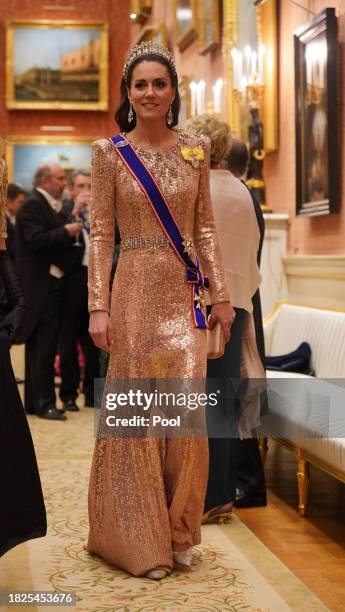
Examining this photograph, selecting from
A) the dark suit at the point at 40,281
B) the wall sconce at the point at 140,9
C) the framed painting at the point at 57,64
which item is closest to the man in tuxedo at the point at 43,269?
the dark suit at the point at 40,281

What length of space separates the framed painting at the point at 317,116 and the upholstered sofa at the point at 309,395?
80 centimetres

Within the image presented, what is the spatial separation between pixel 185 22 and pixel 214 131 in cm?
733

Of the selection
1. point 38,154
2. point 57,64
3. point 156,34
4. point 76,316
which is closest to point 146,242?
point 76,316

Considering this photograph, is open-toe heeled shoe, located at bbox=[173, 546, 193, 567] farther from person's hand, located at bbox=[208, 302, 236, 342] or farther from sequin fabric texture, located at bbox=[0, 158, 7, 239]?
sequin fabric texture, located at bbox=[0, 158, 7, 239]

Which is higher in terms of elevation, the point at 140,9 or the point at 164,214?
the point at 140,9

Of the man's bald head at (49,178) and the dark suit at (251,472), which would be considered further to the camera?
the man's bald head at (49,178)

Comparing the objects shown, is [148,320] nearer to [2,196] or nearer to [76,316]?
[2,196]

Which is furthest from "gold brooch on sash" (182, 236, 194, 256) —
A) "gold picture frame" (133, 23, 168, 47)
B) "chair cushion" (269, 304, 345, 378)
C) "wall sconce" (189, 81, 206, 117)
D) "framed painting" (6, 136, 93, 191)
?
"framed painting" (6, 136, 93, 191)

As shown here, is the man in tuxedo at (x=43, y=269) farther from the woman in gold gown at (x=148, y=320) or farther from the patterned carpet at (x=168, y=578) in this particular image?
the woman in gold gown at (x=148, y=320)

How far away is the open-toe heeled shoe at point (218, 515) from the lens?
4.98 meters

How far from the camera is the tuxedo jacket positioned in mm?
8234

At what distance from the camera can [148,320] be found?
4.04 m

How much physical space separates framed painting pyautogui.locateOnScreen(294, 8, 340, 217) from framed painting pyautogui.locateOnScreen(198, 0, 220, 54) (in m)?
2.68

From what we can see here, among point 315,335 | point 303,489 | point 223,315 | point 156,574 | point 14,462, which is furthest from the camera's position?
point 315,335
